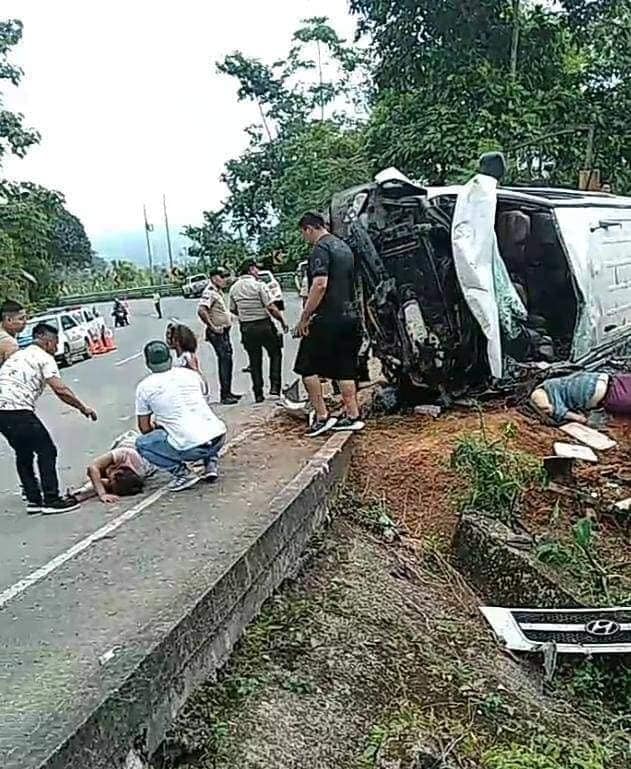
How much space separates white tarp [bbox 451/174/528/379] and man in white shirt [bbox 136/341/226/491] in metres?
2.31

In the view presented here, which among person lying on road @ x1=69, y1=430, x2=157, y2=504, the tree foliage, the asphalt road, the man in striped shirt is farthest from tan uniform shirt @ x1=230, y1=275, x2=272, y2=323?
the tree foliage

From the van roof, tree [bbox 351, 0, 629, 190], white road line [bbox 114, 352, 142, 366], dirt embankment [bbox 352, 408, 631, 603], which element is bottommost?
white road line [bbox 114, 352, 142, 366]

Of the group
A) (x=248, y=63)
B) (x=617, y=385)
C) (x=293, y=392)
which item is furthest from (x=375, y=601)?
(x=248, y=63)

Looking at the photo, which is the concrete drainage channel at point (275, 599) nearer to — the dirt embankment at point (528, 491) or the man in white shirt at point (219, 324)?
the dirt embankment at point (528, 491)

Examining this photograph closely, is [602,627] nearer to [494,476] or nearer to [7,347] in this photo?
[494,476]

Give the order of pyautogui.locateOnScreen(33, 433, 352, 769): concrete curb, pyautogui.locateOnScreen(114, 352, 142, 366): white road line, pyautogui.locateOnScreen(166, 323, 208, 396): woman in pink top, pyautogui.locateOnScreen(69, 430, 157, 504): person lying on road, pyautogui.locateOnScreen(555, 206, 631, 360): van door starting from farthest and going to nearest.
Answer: pyautogui.locateOnScreen(114, 352, 142, 366): white road line → pyautogui.locateOnScreen(555, 206, 631, 360): van door → pyautogui.locateOnScreen(166, 323, 208, 396): woman in pink top → pyautogui.locateOnScreen(69, 430, 157, 504): person lying on road → pyautogui.locateOnScreen(33, 433, 352, 769): concrete curb

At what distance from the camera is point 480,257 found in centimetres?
770

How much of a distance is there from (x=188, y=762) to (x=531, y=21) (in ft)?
55.8

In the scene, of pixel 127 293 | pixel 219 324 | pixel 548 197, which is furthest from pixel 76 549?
pixel 127 293

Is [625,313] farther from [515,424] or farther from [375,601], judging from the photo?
[375,601]

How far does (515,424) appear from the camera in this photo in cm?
751

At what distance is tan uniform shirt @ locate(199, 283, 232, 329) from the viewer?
35.2ft

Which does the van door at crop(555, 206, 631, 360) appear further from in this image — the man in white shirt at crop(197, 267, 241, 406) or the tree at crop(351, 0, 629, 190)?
the tree at crop(351, 0, 629, 190)

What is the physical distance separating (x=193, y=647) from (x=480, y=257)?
4636 millimetres
